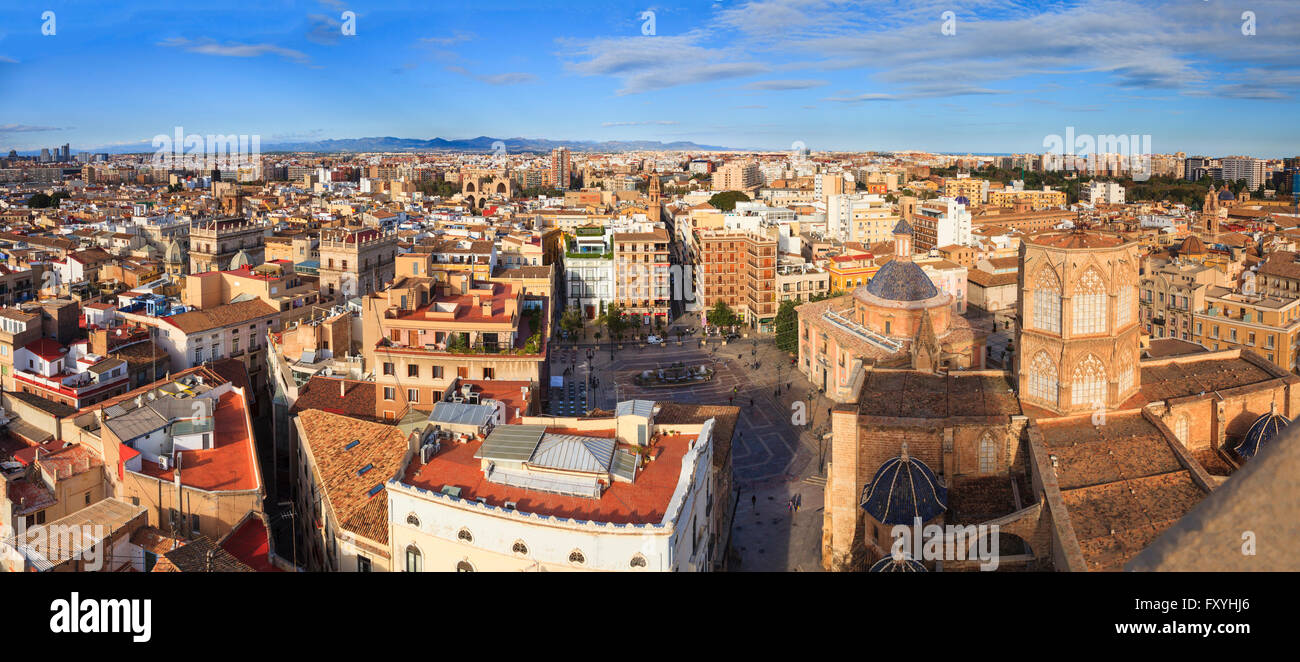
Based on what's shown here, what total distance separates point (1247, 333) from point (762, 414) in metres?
16.2

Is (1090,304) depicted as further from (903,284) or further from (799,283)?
(799,283)

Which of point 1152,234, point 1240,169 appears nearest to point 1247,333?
point 1152,234

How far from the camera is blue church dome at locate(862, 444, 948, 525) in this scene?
15125 mm

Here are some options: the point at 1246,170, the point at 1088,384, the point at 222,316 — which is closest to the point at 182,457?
the point at 222,316

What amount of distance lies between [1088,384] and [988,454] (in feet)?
7.35

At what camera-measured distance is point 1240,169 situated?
10106cm

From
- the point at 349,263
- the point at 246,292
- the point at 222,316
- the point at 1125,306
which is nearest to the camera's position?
the point at 1125,306

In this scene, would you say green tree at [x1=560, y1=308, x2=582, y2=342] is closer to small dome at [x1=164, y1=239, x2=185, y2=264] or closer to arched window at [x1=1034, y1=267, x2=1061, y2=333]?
small dome at [x1=164, y1=239, x2=185, y2=264]

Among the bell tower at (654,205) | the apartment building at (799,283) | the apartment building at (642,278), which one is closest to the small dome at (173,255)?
the apartment building at (642,278)

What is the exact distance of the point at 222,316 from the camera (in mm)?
28250

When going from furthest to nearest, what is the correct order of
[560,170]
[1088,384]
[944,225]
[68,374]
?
1. [560,170]
2. [944,225]
3. [68,374]
4. [1088,384]

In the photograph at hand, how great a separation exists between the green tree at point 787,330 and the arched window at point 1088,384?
19860 millimetres

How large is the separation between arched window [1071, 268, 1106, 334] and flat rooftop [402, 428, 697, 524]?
24.8 ft
